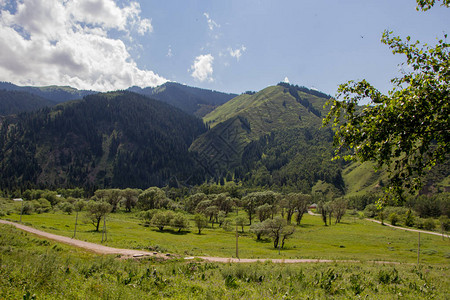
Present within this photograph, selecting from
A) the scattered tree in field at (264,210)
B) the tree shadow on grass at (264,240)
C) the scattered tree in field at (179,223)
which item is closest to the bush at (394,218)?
the scattered tree in field at (264,210)

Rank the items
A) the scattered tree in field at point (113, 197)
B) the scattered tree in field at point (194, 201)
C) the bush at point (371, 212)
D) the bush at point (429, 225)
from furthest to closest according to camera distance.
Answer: the bush at point (371, 212) < the scattered tree in field at point (194, 201) < the scattered tree in field at point (113, 197) < the bush at point (429, 225)

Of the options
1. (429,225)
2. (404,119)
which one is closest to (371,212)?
(429,225)

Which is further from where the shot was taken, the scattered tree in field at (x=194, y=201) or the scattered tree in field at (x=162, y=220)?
the scattered tree in field at (x=194, y=201)

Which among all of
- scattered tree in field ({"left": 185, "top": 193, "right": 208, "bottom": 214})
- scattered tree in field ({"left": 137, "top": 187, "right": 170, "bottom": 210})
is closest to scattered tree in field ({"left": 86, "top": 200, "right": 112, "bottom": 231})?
scattered tree in field ({"left": 137, "top": 187, "right": 170, "bottom": 210})

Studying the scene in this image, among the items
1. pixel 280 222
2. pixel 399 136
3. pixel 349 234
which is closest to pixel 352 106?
pixel 399 136

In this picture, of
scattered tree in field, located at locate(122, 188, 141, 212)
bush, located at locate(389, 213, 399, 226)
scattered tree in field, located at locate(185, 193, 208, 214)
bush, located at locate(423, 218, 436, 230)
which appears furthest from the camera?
scattered tree in field, located at locate(122, 188, 141, 212)

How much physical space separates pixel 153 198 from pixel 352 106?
454ft

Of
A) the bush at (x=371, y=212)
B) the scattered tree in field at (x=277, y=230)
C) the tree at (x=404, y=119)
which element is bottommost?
the bush at (x=371, y=212)

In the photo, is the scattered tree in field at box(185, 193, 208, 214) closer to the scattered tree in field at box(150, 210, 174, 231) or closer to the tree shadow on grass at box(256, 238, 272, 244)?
the scattered tree in field at box(150, 210, 174, 231)

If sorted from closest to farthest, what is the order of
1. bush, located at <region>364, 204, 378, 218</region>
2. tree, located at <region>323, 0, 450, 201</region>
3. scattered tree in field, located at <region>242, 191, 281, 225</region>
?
1. tree, located at <region>323, 0, 450, 201</region>
2. scattered tree in field, located at <region>242, 191, 281, 225</region>
3. bush, located at <region>364, 204, 378, 218</region>

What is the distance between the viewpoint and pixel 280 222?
71188mm

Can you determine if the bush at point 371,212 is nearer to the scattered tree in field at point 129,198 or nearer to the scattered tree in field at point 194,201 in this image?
the scattered tree in field at point 194,201

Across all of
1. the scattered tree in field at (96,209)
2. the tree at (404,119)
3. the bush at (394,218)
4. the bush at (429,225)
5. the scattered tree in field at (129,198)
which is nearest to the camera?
the tree at (404,119)

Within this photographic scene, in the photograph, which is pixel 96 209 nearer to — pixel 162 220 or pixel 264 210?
pixel 162 220
